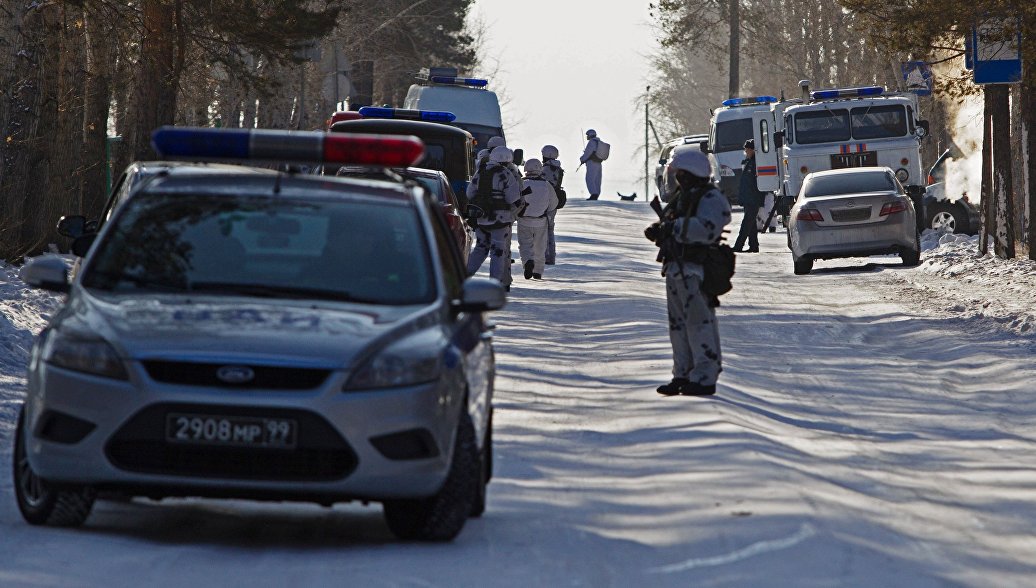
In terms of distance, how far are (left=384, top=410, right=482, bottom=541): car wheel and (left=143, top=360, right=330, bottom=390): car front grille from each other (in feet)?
2.34

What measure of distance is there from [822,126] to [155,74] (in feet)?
39.8

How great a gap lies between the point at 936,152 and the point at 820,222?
2577 cm

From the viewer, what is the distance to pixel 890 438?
10906 millimetres

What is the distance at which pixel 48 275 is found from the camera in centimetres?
769

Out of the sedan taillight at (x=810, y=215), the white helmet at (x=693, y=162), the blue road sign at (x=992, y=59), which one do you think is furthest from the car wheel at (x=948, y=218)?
the white helmet at (x=693, y=162)

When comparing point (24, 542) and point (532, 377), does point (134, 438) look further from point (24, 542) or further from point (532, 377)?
point (532, 377)

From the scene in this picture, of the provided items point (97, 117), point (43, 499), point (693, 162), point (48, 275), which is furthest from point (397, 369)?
point (97, 117)

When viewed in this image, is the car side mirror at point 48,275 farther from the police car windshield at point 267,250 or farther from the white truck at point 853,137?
the white truck at point 853,137

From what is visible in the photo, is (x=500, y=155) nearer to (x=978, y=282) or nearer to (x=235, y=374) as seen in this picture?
(x=978, y=282)

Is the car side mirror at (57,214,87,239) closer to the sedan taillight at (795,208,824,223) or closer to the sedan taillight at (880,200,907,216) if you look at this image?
the sedan taillight at (795,208,824,223)

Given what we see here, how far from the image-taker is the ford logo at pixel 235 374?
674 cm

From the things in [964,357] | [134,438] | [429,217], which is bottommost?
[964,357]

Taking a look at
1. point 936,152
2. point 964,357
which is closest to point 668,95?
point 936,152

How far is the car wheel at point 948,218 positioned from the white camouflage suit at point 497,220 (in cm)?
1341
